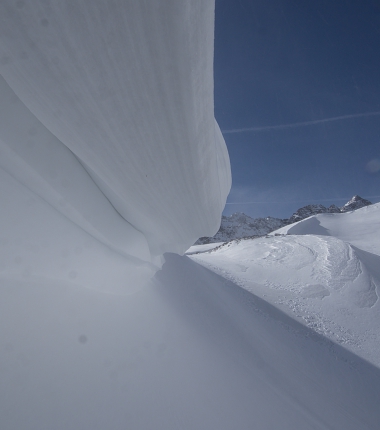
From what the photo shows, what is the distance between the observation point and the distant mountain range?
285 ft

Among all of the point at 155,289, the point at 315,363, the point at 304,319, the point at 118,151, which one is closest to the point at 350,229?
the point at 304,319

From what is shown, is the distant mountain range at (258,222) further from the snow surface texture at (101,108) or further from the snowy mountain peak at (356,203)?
the snow surface texture at (101,108)

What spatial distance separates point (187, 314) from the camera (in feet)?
12.0

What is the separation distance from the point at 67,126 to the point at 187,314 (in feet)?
10.1

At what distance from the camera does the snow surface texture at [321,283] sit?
14.6 ft

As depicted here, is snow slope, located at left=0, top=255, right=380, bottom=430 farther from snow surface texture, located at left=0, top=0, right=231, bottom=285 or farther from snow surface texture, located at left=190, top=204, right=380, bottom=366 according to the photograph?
snow surface texture, located at left=190, top=204, right=380, bottom=366

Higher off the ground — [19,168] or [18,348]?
[19,168]

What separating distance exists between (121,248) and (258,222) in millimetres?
101494

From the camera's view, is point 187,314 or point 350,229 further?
point 350,229

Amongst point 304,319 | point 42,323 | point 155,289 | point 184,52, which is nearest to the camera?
point 184,52

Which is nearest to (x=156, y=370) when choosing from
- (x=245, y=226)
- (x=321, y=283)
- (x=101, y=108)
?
(x=101, y=108)

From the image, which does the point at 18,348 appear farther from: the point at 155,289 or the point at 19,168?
the point at 155,289

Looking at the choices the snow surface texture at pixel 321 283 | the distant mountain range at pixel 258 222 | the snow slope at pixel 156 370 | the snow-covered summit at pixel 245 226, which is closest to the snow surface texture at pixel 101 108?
the snow slope at pixel 156 370

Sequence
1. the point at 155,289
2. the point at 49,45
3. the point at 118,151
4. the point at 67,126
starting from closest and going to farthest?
the point at 49,45 → the point at 67,126 → the point at 118,151 → the point at 155,289
